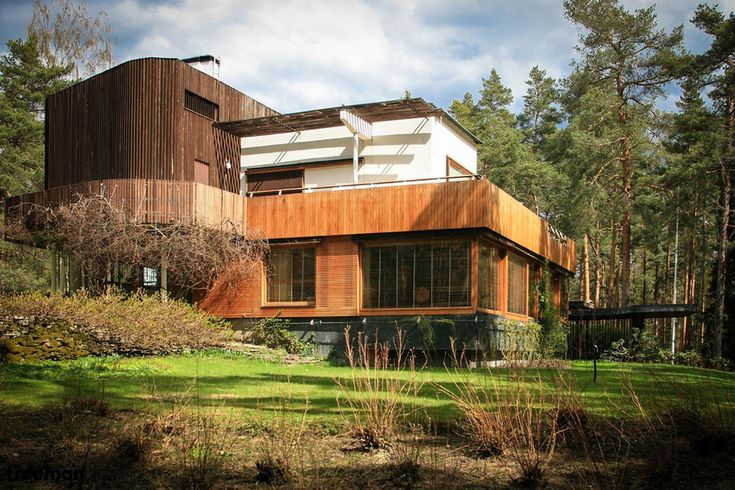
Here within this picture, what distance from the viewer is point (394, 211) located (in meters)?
19.9

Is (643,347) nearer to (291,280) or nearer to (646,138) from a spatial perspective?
(646,138)

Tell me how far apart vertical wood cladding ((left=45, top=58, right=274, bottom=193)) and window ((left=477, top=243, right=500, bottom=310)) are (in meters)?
9.23

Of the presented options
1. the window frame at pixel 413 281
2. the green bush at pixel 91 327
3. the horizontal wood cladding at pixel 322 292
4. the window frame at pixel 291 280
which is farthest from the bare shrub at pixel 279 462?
the window frame at pixel 291 280

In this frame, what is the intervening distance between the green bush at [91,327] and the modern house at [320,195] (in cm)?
338

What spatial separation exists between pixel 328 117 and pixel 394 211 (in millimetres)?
4810

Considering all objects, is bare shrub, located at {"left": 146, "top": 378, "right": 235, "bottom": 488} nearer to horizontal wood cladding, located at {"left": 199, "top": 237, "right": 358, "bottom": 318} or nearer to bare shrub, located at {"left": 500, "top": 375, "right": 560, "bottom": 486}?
bare shrub, located at {"left": 500, "top": 375, "right": 560, "bottom": 486}

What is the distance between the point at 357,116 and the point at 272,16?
4407 millimetres

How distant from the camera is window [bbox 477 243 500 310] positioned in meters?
19.6

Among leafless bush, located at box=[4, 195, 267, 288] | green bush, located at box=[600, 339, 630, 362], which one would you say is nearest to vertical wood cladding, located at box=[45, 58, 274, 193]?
leafless bush, located at box=[4, 195, 267, 288]

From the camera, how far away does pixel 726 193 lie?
30.7 meters

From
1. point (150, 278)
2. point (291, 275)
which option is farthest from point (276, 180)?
point (150, 278)

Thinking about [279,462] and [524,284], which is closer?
[279,462]

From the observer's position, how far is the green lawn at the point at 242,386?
351 inches

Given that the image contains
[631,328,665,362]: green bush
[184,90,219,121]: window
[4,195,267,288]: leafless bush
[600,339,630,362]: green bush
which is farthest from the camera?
[631,328,665,362]: green bush
